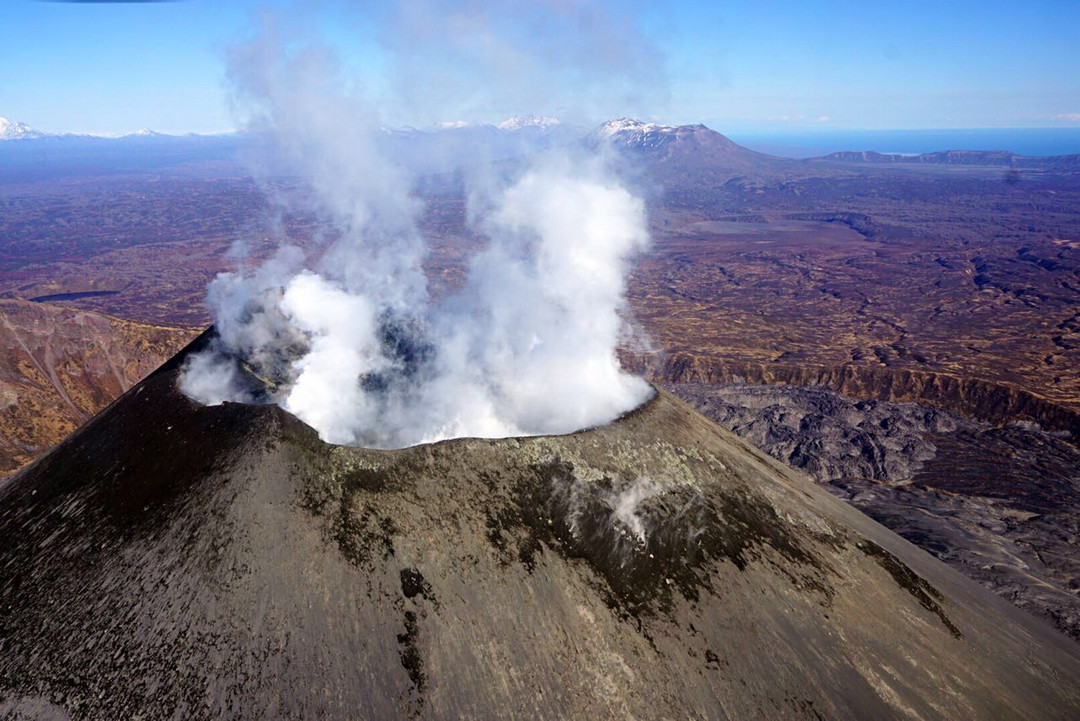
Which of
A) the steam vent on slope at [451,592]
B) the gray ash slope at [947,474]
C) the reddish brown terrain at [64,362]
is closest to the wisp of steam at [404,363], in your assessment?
the steam vent on slope at [451,592]

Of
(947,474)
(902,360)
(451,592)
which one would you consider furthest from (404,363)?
(902,360)

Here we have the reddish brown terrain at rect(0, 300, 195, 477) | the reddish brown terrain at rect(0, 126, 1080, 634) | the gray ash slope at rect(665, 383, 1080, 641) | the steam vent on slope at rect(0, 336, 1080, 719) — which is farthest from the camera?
the reddish brown terrain at rect(0, 300, 195, 477)

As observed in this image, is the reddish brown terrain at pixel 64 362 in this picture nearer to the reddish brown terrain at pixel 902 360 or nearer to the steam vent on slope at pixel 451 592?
the reddish brown terrain at pixel 902 360

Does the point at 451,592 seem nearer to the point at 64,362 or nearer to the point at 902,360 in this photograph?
the point at 64,362

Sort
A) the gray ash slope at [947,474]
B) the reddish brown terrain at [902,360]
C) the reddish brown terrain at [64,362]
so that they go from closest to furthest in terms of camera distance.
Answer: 1. the gray ash slope at [947,474]
2. the reddish brown terrain at [902,360]
3. the reddish brown terrain at [64,362]

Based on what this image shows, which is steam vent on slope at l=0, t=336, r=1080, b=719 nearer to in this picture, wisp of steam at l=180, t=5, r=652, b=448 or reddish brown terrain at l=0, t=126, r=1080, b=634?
wisp of steam at l=180, t=5, r=652, b=448

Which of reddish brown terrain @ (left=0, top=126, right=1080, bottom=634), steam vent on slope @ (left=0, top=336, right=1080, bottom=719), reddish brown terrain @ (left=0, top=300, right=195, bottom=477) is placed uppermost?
steam vent on slope @ (left=0, top=336, right=1080, bottom=719)

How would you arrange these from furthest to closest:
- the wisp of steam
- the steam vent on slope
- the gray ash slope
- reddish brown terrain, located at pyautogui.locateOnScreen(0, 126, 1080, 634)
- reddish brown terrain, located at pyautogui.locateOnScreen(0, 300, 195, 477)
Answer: reddish brown terrain, located at pyautogui.locateOnScreen(0, 300, 195, 477)
reddish brown terrain, located at pyautogui.locateOnScreen(0, 126, 1080, 634)
the gray ash slope
the wisp of steam
the steam vent on slope

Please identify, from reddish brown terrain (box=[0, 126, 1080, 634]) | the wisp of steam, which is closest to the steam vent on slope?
the wisp of steam

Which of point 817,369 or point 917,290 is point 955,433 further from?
point 917,290
